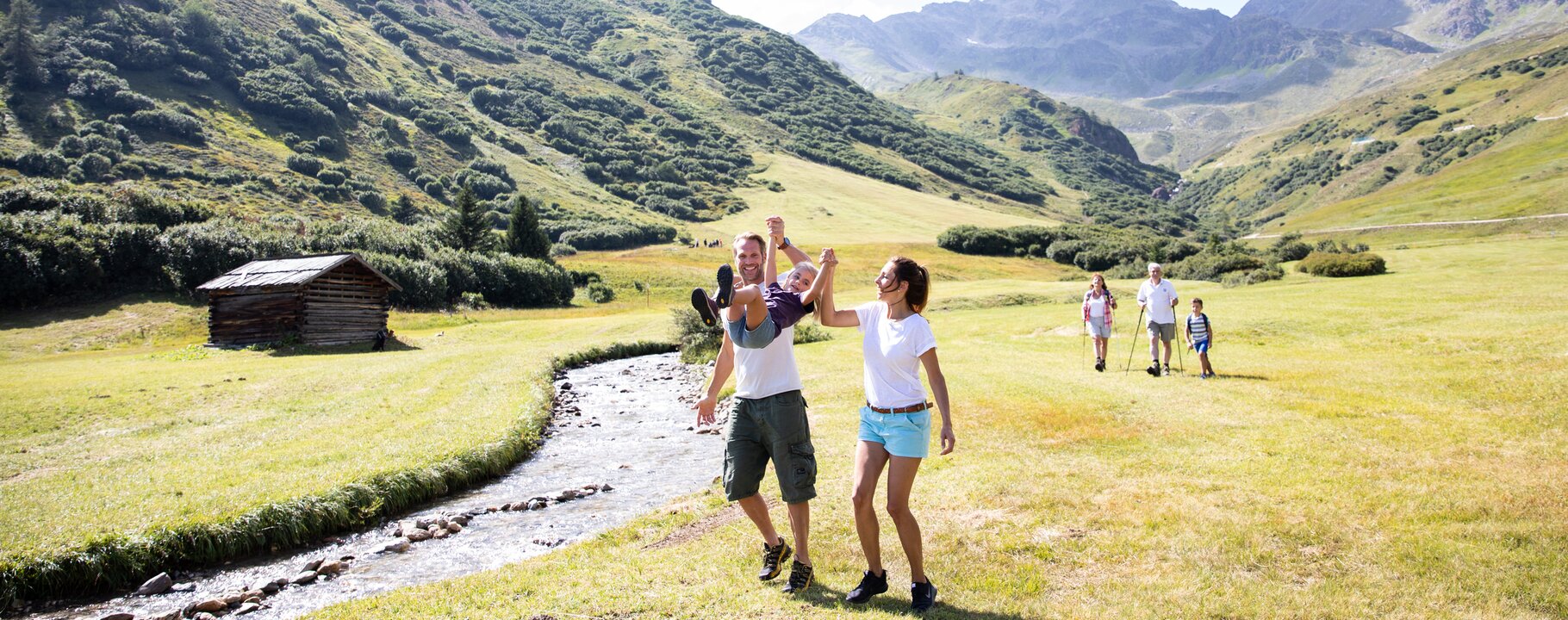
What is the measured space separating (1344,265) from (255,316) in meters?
55.6

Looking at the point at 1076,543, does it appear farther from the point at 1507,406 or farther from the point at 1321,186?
the point at 1321,186

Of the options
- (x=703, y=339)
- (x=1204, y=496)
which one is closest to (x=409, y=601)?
(x=1204, y=496)

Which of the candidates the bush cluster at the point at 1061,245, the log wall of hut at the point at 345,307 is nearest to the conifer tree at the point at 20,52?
the log wall of hut at the point at 345,307

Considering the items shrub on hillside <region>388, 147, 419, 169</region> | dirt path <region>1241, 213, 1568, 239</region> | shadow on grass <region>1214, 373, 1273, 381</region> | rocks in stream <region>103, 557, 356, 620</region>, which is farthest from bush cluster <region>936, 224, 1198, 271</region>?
rocks in stream <region>103, 557, 356, 620</region>

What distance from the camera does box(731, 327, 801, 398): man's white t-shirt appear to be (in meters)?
6.79

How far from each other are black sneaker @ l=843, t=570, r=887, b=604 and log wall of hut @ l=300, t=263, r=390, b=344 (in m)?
37.8

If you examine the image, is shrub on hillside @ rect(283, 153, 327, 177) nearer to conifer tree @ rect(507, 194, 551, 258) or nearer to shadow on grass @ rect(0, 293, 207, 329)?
conifer tree @ rect(507, 194, 551, 258)

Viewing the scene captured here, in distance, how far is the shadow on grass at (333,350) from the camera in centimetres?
3456

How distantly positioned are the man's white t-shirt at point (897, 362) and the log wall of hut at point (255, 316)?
38344mm

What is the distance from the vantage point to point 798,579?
7.08m

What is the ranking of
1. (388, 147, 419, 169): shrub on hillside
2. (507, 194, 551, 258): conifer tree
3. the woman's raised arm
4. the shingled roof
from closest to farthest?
the woman's raised arm, the shingled roof, (507, 194, 551, 258): conifer tree, (388, 147, 419, 169): shrub on hillside

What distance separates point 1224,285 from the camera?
44.9m

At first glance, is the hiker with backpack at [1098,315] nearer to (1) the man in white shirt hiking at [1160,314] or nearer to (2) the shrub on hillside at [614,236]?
(1) the man in white shirt hiking at [1160,314]

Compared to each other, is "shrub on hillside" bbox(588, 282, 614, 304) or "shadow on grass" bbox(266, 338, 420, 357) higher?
"shrub on hillside" bbox(588, 282, 614, 304)
